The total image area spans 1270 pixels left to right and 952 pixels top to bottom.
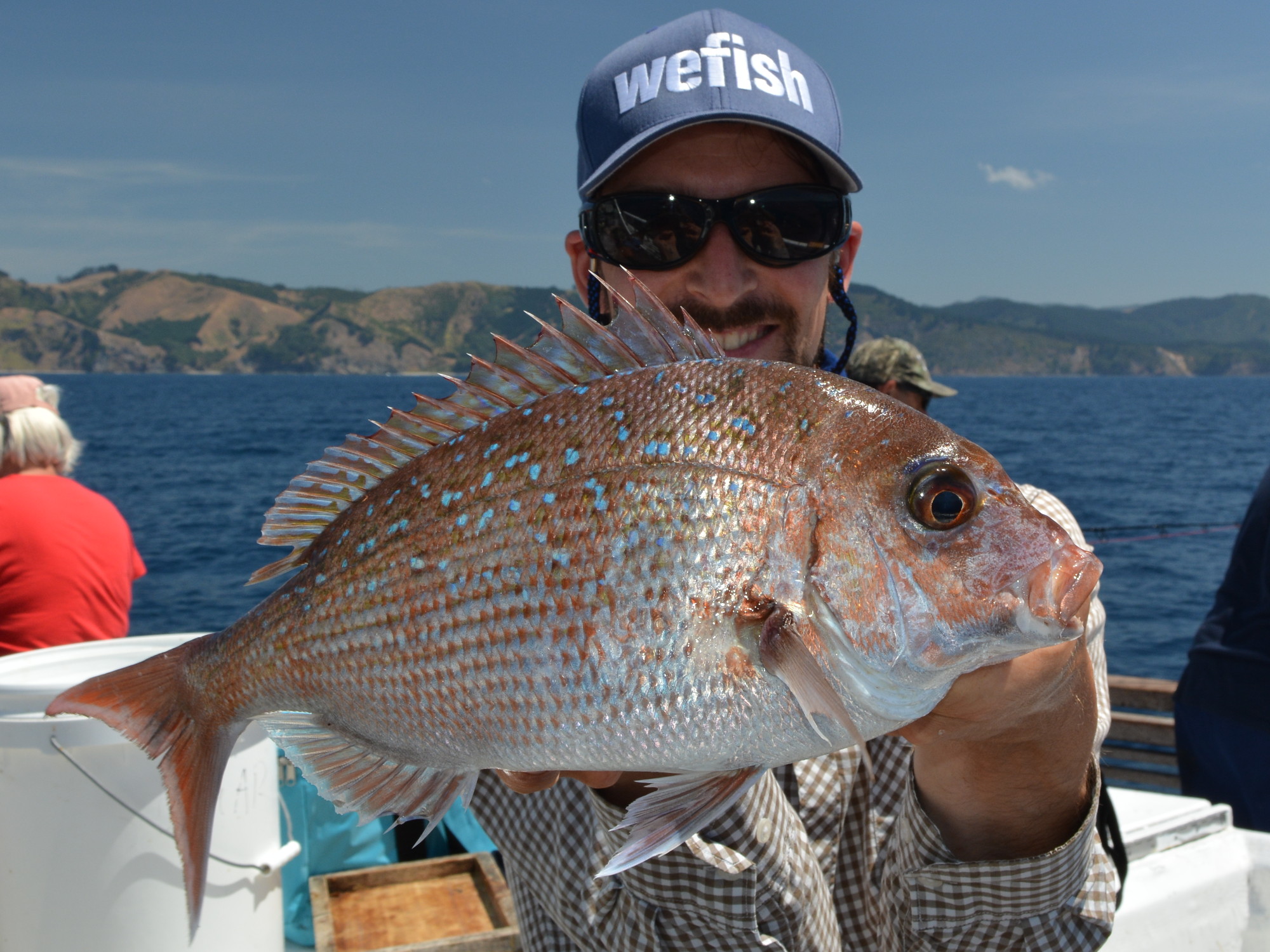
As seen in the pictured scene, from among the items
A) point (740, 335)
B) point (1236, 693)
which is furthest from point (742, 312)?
point (1236, 693)

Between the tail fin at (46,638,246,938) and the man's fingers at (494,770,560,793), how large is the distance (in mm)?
493

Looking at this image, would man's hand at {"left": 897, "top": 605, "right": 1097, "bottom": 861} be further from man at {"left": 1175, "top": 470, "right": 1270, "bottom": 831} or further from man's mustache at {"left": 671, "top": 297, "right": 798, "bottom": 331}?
man at {"left": 1175, "top": 470, "right": 1270, "bottom": 831}

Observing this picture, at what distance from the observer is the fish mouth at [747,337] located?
233 centimetres

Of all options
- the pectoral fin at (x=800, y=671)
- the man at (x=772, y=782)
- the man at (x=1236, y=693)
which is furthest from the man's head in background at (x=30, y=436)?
the man at (x=1236, y=693)

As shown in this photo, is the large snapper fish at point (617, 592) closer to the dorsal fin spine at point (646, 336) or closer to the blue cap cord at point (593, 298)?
the dorsal fin spine at point (646, 336)

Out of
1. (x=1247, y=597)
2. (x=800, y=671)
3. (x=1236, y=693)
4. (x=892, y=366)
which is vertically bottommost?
(x=1236, y=693)

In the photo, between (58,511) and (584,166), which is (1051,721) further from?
(58,511)

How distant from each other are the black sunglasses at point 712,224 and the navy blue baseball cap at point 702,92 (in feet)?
0.36

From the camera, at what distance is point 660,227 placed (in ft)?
7.56

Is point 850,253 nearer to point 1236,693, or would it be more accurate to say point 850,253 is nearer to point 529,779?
point 529,779

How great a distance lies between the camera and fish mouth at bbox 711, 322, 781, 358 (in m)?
2.33

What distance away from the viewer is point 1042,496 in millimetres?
2369

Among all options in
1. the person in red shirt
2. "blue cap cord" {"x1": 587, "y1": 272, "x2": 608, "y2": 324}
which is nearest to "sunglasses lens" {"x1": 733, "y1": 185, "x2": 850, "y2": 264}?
"blue cap cord" {"x1": 587, "y1": 272, "x2": 608, "y2": 324}

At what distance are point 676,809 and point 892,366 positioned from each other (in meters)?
6.24
